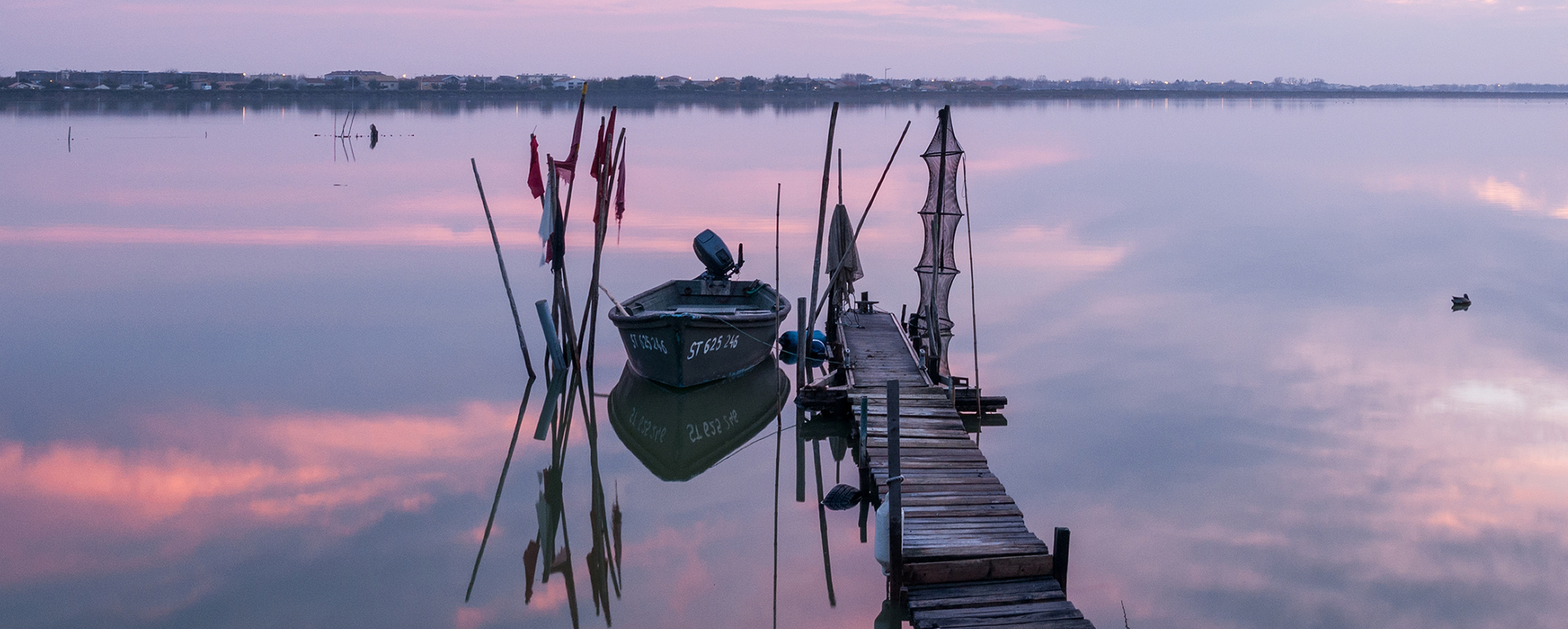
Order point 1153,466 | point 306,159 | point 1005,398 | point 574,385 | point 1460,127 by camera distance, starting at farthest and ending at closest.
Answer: point 1460,127 → point 306,159 → point 574,385 → point 1005,398 → point 1153,466

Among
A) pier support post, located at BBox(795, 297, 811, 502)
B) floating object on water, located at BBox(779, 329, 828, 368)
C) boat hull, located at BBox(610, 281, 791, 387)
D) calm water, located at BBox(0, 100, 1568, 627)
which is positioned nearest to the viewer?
calm water, located at BBox(0, 100, 1568, 627)

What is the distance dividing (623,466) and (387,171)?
4673cm

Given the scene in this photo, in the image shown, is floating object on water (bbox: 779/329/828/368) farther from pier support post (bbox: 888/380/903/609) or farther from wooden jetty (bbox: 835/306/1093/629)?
pier support post (bbox: 888/380/903/609)

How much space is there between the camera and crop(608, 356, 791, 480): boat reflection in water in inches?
648

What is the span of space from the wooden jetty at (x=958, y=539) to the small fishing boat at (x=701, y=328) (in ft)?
10.6

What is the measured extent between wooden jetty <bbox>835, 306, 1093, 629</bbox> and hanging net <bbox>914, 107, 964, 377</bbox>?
2384 millimetres

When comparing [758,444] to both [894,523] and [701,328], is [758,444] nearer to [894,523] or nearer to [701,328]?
[701,328]

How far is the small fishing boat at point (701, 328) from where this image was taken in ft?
58.7

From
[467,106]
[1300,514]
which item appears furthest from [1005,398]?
[467,106]

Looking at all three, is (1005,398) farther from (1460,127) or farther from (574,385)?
(1460,127)

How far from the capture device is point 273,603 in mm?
11383

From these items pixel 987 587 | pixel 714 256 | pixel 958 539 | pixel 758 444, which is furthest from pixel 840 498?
pixel 714 256

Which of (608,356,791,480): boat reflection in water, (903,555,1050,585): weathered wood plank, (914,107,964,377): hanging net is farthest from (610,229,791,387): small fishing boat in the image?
(903,555,1050,585): weathered wood plank

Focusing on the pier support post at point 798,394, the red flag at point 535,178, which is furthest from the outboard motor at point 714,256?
the pier support post at point 798,394
